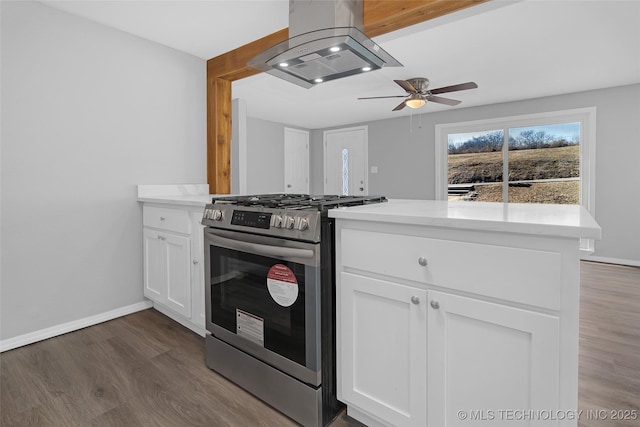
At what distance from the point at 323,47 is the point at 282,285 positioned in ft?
4.08

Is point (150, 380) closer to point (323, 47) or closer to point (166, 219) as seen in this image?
point (166, 219)

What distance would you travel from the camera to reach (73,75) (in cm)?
241

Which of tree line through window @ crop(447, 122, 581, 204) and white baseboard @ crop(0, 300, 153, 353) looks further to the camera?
tree line through window @ crop(447, 122, 581, 204)

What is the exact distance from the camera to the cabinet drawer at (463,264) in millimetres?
971

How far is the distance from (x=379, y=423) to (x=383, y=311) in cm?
48

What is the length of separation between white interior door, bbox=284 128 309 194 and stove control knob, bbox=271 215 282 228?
542 cm

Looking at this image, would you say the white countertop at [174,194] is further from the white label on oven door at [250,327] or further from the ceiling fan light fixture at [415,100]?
the ceiling fan light fixture at [415,100]

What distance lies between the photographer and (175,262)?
2385 mm

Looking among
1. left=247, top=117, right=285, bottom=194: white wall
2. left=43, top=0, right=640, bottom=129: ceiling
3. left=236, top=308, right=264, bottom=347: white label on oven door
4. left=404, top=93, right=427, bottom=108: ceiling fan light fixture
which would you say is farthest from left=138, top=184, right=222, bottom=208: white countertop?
left=247, top=117, right=285, bottom=194: white wall

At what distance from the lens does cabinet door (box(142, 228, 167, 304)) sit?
252 cm

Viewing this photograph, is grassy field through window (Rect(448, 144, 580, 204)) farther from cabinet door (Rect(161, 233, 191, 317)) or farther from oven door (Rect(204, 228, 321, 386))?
oven door (Rect(204, 228, 321, 386))

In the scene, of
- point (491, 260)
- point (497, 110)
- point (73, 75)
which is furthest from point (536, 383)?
point (497, 110)

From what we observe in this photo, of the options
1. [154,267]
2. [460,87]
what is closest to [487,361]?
[154,267]

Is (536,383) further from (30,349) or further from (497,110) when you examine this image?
(497,110)
